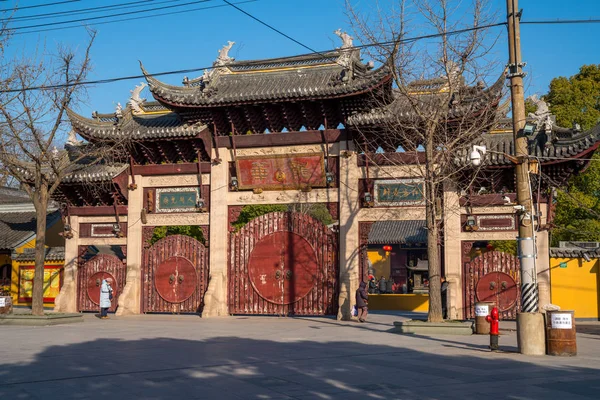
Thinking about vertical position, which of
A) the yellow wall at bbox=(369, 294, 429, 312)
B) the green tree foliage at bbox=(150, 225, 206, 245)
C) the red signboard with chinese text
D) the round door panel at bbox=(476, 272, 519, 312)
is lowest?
the yellow wall at bbox=(369, 294, 429, 312)

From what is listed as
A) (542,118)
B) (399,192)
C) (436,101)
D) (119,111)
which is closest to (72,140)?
(119,111)

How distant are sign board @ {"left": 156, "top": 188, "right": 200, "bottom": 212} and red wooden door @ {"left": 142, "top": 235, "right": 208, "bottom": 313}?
3.26ft

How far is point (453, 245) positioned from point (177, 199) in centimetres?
920

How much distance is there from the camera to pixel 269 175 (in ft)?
68.1

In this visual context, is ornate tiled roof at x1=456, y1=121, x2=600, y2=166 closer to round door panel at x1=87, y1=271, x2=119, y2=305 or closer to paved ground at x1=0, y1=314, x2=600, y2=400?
paved ground at x1=0, y1=314, x2=600, y2=400

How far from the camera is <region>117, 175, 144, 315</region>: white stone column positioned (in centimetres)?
2184

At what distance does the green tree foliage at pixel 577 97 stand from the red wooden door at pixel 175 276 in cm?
2056

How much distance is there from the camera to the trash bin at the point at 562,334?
468 inches

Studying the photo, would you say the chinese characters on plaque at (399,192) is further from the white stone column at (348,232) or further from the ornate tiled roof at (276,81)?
the ornate tiled roof at (276,81)

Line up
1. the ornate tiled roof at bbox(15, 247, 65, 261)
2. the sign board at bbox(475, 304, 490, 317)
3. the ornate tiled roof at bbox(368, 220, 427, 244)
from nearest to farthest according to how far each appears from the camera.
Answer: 1. the sign board at bbox(475, 304, 490, 317)
2. the ornate tiled roof at bbox(15, 247, 65, 261)
3. the ornate tiled roof at bbox(368, 220, 427, 244)

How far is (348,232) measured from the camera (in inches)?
779

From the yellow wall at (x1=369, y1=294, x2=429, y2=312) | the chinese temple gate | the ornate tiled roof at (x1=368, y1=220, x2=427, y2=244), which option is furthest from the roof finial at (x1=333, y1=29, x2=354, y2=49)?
the ornate tiled roof at (x1=368, y1=220, x2=427, y2=244)

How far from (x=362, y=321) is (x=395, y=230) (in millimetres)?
22498

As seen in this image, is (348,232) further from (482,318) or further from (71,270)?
(71,270)
